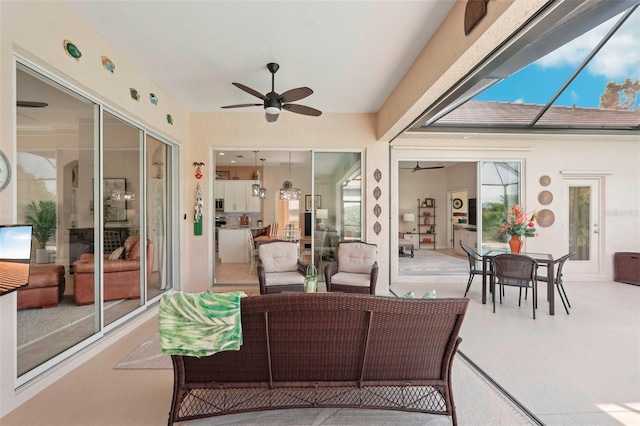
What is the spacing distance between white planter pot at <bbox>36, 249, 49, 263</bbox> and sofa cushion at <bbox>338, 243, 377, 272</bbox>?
10.9 ft

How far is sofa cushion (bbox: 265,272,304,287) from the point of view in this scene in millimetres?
3947

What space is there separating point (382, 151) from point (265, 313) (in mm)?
4243

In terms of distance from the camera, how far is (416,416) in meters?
1.98

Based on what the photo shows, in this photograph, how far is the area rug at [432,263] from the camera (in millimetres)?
6922

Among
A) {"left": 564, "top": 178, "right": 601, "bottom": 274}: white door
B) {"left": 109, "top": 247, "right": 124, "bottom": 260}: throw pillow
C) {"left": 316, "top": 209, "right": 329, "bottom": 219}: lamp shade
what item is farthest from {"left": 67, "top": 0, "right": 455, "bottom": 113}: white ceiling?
{"left": 564, "top": 178, "right": 601, "bottom": 274}: white door

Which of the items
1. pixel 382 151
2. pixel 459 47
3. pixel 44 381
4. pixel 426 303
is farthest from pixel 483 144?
pixel 44 381

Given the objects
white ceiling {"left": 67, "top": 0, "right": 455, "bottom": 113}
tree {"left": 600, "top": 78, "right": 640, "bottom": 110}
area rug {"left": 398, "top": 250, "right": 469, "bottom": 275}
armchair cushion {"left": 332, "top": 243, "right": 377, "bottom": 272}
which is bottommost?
area rug {"left": 398, "top": 250, "right": 469, "bottom": 275}

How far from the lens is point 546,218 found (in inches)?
227

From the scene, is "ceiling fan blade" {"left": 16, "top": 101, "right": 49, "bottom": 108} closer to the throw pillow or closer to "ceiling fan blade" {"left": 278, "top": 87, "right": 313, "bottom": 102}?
the throw pillow

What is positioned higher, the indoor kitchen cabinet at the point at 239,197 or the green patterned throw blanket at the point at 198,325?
the indoor kitchen cabinet at the point at 239,197

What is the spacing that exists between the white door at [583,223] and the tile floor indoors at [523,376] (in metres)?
2.18

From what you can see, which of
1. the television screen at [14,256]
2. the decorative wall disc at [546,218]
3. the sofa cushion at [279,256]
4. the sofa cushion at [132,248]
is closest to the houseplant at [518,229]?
the decorative wall disc at [546,218]

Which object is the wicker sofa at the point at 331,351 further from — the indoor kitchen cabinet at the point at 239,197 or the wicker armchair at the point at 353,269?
the indoor kitchen cabinet at the point at 239,197

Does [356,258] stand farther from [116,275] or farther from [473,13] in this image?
[473,13]
